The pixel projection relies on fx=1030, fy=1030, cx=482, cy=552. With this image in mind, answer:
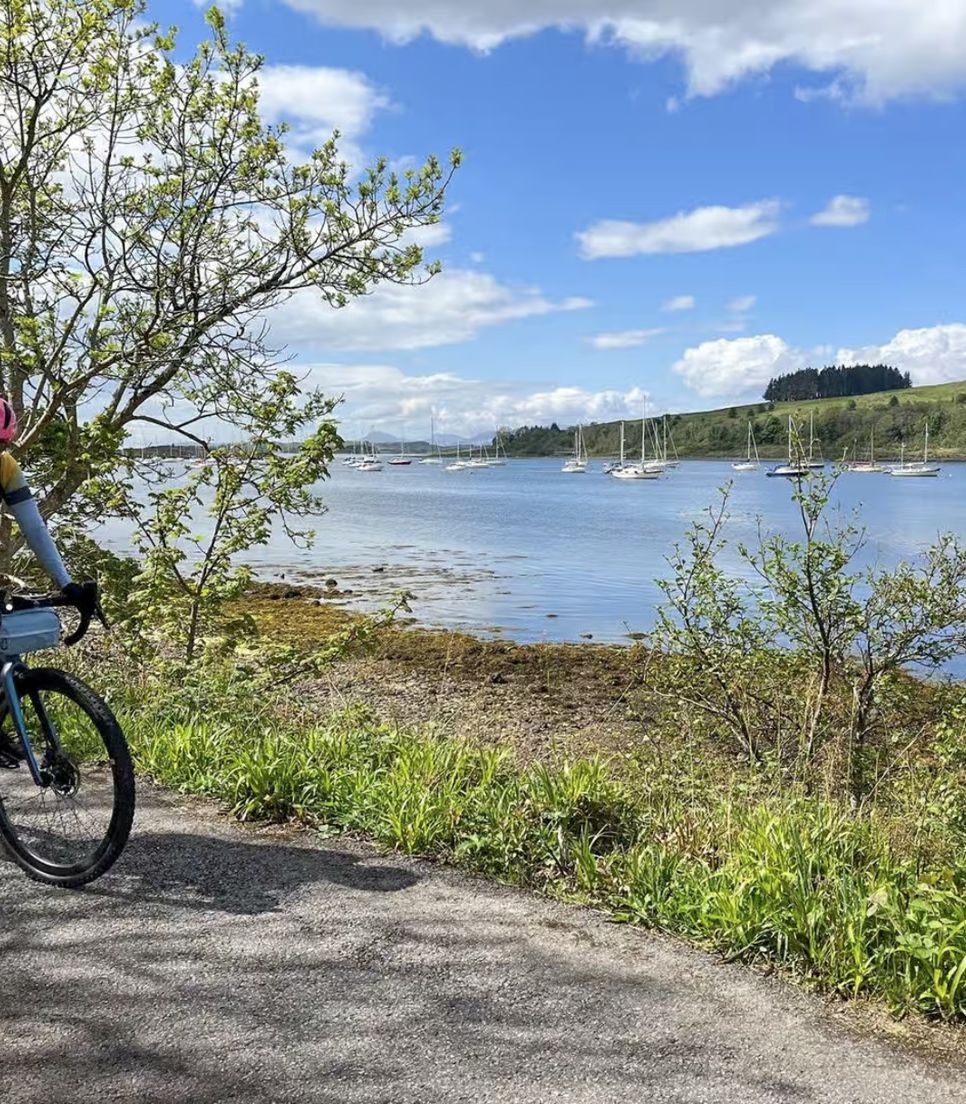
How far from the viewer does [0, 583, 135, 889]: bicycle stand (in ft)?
14.3

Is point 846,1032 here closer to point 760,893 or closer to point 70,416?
point 760,893

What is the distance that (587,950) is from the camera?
391cm

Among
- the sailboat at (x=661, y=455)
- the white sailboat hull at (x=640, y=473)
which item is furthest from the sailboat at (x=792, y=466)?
the sailboat at (x=661, y=455)

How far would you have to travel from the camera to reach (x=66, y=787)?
4.55 meters

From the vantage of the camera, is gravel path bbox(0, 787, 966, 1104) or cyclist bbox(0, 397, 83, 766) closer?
gravel path bbox(0, 787, 966, 1104)

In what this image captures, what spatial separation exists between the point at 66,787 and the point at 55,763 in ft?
0.39

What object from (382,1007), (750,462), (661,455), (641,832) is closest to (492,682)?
(641,832)

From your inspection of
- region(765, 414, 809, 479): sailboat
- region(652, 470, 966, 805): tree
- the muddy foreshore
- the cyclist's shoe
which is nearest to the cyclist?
the cyclist's shoe

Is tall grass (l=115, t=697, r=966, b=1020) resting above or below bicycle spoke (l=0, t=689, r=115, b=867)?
below

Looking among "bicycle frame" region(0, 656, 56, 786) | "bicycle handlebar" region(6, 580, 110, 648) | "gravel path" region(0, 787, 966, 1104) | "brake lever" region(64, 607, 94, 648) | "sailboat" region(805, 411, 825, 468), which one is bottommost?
"gravel path" region(0, 787, 966, 1104)

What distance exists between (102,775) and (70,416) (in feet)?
18.4

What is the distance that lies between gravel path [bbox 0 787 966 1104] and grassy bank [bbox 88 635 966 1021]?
0.78ft

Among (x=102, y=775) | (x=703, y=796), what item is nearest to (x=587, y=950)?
(x=102, y=775)

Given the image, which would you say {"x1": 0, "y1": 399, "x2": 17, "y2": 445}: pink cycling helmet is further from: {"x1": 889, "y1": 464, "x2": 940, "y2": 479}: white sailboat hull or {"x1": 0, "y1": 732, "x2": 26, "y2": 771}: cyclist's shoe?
{"x1": 889, "y1": 464, "x2": 940, "y2": 479}: white sailboat hull
